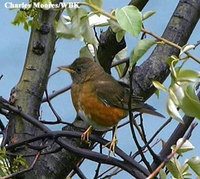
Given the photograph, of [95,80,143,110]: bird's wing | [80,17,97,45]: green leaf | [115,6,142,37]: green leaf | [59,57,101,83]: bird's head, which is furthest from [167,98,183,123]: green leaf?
[59,57,101,83]: bird's head

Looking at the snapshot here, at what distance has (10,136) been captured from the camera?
130cm

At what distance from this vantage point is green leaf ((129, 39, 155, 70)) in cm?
83

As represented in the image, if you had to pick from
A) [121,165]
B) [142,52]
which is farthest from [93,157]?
[142,52]

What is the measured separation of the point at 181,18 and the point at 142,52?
75 centimetres

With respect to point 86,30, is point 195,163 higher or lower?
lower

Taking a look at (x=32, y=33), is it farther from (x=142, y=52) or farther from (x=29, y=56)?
(x=142, y=52)

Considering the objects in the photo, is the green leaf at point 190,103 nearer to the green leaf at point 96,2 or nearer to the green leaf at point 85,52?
the green leaf at point 96,2

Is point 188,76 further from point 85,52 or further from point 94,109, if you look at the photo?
point 94,109

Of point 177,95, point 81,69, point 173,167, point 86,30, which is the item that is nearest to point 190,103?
point 177,95

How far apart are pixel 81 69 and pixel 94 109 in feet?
0.80

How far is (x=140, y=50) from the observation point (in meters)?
0.83

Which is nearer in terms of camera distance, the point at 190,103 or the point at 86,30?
the point at 190,103

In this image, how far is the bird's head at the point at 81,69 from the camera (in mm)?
1717

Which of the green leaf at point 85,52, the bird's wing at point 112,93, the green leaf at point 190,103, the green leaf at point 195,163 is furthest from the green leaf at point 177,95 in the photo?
the bird's wing at point 112,93
